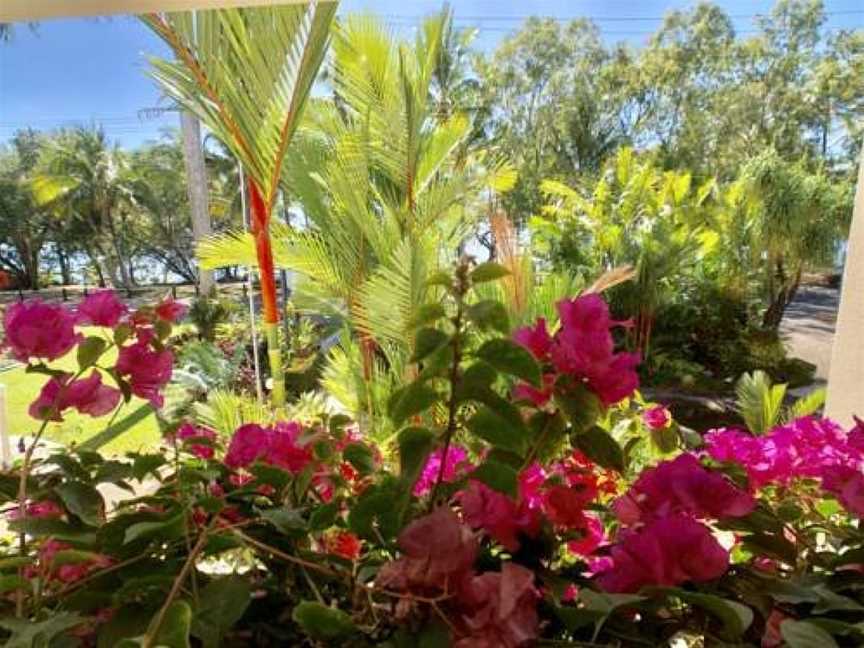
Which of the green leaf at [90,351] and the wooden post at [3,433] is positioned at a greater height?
the green leaf at [90,351]

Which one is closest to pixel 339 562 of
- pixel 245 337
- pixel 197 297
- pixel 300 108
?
pixel 300 108

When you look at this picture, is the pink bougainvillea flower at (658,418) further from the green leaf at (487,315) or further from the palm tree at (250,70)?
the palm tree at (250,70)

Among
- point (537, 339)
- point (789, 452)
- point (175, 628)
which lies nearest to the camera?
point (175, 628)

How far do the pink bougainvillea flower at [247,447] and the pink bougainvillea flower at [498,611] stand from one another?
217 mm

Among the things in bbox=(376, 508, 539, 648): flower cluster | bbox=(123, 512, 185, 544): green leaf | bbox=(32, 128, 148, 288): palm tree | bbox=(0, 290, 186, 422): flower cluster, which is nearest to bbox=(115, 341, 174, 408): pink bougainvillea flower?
bbox=(0, 290, 186, 422): flower cluster

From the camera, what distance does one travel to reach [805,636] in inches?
9.6

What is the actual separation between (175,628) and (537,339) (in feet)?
0.71

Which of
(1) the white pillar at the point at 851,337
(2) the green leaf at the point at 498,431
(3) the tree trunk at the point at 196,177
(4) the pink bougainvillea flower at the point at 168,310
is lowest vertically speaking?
(1) the white pillar at the point at 851,337

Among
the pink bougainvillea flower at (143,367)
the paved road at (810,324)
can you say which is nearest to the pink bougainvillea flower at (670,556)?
the pink bougainvillea flower at (143,367)

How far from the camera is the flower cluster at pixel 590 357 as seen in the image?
0.98ft

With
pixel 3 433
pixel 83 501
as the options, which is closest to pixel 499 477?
pixel 83 501

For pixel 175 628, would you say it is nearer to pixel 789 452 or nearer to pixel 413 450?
pixel 413 450

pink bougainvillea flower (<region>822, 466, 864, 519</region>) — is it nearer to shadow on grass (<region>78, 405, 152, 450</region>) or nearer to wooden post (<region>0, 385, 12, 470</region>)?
shadow on grass (<region>78, 405, 152, 450</region>)

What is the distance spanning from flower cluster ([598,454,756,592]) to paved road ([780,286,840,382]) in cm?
435
